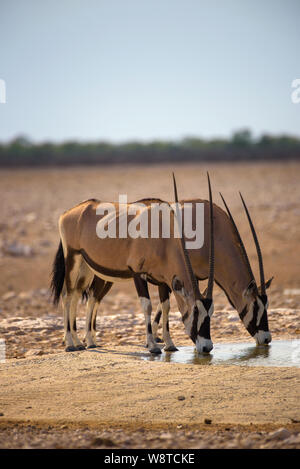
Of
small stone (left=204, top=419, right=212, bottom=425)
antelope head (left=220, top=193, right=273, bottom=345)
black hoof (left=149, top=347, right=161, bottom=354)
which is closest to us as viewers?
small stone (left=204, top=419, right=212, bottom=425)

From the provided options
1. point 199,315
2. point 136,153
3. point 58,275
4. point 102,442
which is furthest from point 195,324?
point 136,153

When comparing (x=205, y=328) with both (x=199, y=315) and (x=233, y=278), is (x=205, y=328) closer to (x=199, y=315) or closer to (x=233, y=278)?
(x=199, y=315)

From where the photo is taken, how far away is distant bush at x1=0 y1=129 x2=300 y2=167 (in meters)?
31.4

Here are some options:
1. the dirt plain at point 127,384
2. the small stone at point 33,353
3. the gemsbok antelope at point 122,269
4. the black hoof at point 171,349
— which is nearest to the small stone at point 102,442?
the dirt plain at point 127,384

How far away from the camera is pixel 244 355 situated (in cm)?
656

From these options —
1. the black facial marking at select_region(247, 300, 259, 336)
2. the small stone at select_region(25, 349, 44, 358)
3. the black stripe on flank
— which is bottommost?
the small stone at select_region(25, 349, 44, 358)

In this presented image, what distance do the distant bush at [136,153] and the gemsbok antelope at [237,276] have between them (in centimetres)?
2370

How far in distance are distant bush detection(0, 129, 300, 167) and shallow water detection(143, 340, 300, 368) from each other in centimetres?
2424

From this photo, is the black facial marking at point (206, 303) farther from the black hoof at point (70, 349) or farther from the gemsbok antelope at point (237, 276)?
the black hoof at point (70, 349)

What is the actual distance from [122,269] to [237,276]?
1267 millimetres

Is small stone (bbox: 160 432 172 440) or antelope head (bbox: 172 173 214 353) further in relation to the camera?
antelope head (bbox: 172 173 214 353)

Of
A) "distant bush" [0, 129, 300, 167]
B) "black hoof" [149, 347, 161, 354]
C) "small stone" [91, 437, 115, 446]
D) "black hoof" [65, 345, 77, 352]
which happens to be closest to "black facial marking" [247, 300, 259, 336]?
"black hoof" [149, 347, 161, 354]

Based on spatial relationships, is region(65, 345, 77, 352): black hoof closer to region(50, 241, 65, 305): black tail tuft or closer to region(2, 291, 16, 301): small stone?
region(50, 241, 65, 305): black tail tuft
